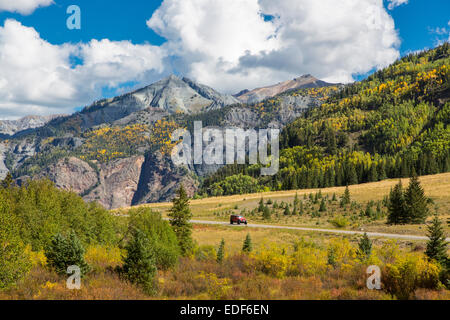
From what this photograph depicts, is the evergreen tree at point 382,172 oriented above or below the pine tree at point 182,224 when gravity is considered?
above

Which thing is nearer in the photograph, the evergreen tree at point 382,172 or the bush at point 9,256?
the bush at point 9,256

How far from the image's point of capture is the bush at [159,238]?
1956 cm

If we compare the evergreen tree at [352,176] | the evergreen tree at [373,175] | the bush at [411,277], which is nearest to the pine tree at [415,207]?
the bush at [411,277]

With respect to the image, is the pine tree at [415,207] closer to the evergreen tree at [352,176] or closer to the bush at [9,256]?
the bush at [9,256]

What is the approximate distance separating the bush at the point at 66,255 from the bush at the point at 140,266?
8.24 feet

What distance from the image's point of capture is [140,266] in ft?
50.1

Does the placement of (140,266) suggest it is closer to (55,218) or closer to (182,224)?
(182,224)

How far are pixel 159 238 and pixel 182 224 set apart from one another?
18.2 feet

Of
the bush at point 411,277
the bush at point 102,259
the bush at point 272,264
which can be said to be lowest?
the bush at point 102,259

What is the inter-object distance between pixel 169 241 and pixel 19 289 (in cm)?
1111

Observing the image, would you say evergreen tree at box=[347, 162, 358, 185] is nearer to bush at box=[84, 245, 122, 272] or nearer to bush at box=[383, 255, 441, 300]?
bush at box=[383, 255, 441, 300]

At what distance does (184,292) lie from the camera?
14.7m

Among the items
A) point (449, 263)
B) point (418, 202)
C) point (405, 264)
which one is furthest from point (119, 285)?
point (418, 202)
